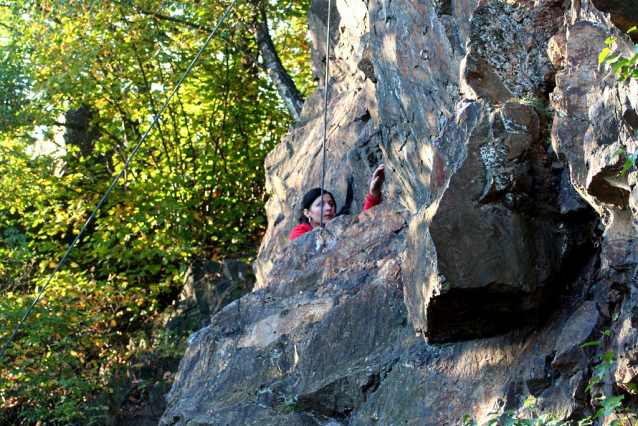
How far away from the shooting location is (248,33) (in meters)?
11.6

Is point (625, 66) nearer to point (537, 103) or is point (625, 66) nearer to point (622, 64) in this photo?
point (622, 64)

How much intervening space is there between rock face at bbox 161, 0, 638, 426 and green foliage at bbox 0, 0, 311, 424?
4.93 m

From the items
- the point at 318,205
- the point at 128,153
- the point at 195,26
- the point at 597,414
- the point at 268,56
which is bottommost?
the point at 597,414

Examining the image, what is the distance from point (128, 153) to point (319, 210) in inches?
237

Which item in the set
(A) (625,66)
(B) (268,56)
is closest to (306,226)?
(A) (625,66)

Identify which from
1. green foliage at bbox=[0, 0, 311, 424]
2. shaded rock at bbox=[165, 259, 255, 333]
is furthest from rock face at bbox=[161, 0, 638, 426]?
green foliage at bbox=[0, 0, 311, 424]

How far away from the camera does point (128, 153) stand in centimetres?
1146

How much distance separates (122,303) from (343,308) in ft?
21.0

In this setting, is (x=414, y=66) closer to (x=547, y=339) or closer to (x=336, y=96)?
(x=547, y=339)

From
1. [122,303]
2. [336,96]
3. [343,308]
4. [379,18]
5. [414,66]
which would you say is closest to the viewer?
[343,308]

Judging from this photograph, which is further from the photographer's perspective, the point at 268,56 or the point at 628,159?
the point at 268,56

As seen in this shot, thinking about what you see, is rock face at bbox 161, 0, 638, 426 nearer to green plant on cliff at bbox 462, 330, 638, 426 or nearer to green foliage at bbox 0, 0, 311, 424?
green plant on cliff at bbox 462, 330, 638, 426

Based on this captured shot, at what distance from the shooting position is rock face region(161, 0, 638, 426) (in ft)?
10.4

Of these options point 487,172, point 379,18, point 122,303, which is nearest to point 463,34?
point 379,18
